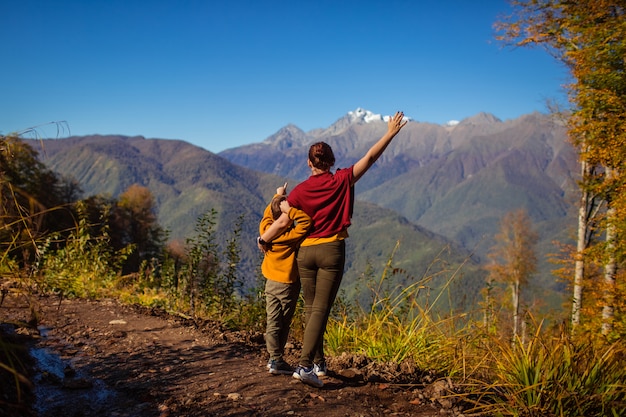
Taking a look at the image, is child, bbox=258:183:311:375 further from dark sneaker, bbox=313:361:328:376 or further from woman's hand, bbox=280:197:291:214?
dark sneaker, bbox=313:361:328:376

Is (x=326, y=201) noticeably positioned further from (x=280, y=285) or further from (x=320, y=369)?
(x=320, y=369)

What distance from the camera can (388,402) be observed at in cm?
361

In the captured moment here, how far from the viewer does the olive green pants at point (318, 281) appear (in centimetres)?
372

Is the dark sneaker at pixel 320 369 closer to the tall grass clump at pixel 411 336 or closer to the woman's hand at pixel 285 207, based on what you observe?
the tall grass clump at pixel 411 336

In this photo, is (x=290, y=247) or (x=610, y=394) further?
(x=290, y=247)

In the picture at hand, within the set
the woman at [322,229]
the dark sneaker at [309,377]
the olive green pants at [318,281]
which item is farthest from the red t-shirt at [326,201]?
the dark sneaker at [309,377]

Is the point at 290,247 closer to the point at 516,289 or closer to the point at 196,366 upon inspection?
the point at 196,366

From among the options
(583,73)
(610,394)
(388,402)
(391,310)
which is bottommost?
(388,402)

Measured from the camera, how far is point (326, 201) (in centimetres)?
378

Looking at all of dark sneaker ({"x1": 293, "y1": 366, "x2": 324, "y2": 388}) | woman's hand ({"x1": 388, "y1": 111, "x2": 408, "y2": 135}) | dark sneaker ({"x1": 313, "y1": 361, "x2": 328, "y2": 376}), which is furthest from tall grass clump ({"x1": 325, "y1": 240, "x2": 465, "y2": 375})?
woman's hand ({"x1": 388, "y1": 111, "x2": 408, "y2": 135})

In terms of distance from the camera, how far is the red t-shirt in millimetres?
3740

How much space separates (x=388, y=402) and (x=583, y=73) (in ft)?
39.3

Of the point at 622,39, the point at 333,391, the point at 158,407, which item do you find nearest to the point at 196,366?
the point at 158,407

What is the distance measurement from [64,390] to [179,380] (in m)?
0.86
